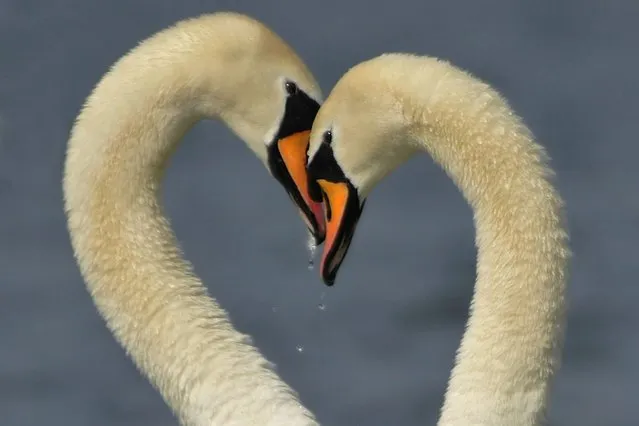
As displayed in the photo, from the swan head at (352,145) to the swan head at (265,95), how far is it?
0.19 meters

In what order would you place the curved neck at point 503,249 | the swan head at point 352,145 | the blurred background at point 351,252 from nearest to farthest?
the curved neck at point 503,249, the swan head at point 352,145, the blurred background at point 351,252

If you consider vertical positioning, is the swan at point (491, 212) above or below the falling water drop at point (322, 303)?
above

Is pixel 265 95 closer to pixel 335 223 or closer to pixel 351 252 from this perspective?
pixel 335 223

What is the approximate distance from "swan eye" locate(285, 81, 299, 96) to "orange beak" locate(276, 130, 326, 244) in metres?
0.21

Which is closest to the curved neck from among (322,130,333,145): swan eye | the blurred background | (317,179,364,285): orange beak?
(322,130,333,145): swan eye

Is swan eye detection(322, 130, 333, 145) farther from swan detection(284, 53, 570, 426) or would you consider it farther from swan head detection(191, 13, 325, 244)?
swan head detection(191, 13, 325, 244)

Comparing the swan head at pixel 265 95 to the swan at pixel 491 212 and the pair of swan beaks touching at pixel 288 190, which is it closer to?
the pair of swan beaks touching at pixel 288 190

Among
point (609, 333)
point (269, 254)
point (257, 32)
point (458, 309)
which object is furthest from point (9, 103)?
point (257, 32)

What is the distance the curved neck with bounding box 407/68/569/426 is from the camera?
802 cm

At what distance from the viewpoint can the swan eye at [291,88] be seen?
28.8ft

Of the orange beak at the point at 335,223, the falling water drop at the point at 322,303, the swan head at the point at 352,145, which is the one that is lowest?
the falling water drop at the point at 322,303

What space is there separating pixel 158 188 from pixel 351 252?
7614mm

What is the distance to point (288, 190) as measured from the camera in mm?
9039

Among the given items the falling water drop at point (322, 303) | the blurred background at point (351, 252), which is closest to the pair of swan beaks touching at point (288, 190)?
the blurred background at point (351, 252)
